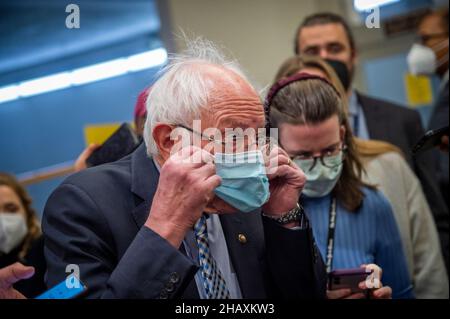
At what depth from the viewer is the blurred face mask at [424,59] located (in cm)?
291

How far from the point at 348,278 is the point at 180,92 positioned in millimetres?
678

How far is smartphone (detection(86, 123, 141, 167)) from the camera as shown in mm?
1881

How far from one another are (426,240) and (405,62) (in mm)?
2260

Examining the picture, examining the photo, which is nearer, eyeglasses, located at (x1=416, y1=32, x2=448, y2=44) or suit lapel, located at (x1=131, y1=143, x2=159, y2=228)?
suit lapel, located at (x1=131, y1=143, x2=159, y2=228)

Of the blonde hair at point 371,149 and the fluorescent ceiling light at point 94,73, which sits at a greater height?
the fluorescent ceiling light at point 94,73

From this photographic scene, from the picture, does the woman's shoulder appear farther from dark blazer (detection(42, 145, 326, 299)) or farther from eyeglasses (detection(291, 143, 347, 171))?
dark blazer (detection(42, 145, 326, 299))

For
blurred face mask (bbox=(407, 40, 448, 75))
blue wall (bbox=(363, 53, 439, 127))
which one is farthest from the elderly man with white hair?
blue wall (bbox=(363, 53, 439, 127))

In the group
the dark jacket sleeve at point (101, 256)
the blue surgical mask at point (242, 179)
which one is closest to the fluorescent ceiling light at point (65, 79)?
the blue surgical mask at point (242, 179)

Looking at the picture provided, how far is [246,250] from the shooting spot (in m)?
1.43

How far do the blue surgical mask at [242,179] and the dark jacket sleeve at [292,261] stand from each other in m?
0.13

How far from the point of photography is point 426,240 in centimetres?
208

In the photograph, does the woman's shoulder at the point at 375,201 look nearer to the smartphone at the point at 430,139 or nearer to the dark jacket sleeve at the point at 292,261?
the smartphone at the point at 430,139

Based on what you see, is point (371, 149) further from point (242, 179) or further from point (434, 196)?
point (242, 179)

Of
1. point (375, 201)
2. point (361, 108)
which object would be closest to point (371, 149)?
point (375, 201)
